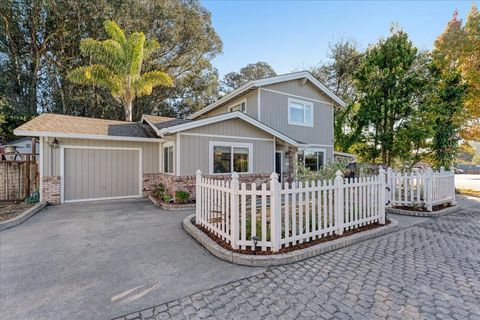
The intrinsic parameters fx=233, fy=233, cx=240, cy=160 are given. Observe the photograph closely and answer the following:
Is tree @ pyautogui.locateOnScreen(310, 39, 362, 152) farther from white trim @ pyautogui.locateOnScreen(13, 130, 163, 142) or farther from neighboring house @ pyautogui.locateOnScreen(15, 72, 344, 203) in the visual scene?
white trim @ pyautogui.locateOnScreen(13, 130, 163, 142)

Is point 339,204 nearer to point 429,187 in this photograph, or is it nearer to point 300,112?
point 429,187

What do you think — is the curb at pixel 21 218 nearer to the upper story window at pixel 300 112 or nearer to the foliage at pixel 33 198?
the foliage at pixel 33 198

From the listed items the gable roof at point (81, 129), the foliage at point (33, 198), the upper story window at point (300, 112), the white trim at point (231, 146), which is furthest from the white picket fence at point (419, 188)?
the foliage at point (33, 198)

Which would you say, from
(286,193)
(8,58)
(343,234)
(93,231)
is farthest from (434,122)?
(8,58)

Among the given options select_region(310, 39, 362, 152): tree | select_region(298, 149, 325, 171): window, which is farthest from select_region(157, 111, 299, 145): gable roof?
select_region(310, 39, 362, 152): tree

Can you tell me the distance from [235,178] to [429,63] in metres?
16.5

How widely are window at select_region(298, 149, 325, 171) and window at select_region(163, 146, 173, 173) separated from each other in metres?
7.30

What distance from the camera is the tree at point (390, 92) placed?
14.4 meters

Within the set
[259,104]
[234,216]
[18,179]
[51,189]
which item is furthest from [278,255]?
[18,179]

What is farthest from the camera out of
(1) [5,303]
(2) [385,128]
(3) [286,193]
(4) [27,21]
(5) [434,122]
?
(4) [27,21]

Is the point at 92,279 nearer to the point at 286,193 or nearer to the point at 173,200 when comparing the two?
the point at 286,193

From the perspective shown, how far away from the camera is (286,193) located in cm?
412

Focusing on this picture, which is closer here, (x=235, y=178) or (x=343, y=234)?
(x=235, y=178)

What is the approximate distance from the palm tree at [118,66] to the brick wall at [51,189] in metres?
8.16
